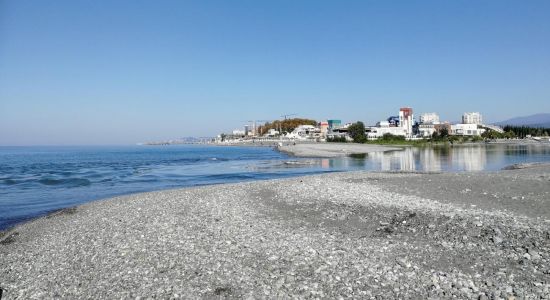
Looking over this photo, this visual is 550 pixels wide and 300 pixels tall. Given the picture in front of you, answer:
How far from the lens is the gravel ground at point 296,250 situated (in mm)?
7328

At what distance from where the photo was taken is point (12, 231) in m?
14.5

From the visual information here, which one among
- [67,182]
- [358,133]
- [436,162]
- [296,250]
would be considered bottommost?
[436,162]

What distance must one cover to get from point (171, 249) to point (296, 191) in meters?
10.4

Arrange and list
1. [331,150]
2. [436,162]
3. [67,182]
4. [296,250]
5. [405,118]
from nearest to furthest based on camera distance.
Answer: [296,250] → [67,182] → [436,162] → [331,150] → [405,118]

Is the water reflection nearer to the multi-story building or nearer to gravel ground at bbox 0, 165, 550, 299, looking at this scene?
gravel ground at bbox 0, 165, 550, 299

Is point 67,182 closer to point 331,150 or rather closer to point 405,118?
point 331,150

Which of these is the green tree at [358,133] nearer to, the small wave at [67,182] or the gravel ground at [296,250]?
the small wave at [67,182]

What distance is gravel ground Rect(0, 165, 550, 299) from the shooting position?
7.33 m

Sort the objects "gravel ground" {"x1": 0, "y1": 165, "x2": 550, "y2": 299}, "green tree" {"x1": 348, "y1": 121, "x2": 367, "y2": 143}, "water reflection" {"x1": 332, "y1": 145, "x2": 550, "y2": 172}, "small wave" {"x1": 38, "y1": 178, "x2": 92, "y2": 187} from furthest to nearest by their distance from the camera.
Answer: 1. "green tree" {"x1": 348, "y1": 121, "x2": 367, "y2": 143}
2. "water reflection" {"x1": 332, "y1": 145, "x2": 550, "y2": 172}
3. "small wave" {"x1": 38, "y1": 178, "x2": 92, "y2": 187}
4. "gravel ground" {"x1": 0, "y1": 165, "x2": 550, "y2": 299}

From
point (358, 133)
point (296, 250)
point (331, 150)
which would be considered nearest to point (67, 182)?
point (296, 250)

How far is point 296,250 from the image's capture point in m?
9.51

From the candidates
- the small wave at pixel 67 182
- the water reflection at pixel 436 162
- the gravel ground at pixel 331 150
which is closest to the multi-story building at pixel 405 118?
the gravel ground at pixel 331 150

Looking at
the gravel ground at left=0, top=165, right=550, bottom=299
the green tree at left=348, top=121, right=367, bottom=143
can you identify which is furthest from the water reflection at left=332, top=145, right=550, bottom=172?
the green tree at left=348, top=121, right=367, bottom=143

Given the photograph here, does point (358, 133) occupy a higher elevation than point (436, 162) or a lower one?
higher
